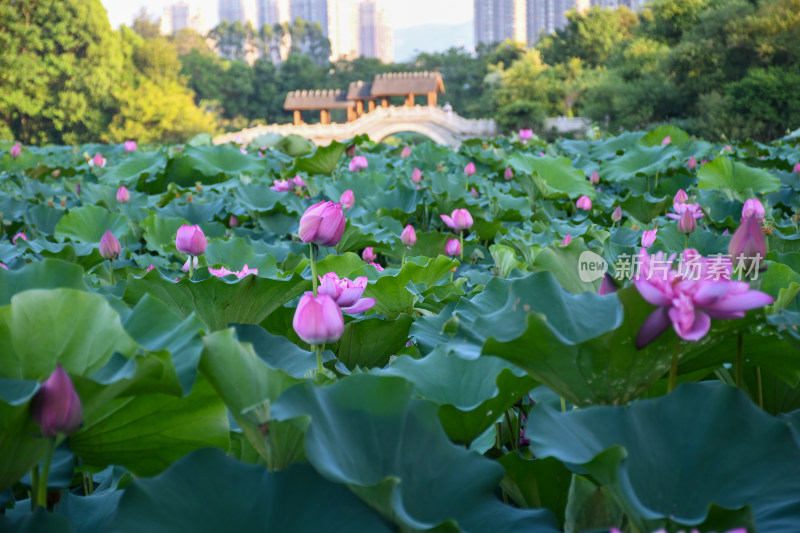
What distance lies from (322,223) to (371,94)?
37503mm

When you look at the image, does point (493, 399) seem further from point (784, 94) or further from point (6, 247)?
point (784, 94)

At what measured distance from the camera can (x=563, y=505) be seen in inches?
28.3

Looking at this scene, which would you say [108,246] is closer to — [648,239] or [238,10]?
[648,239]

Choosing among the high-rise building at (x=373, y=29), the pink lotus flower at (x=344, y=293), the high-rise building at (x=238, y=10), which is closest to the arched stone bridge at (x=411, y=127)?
the pink lotus flower at (x=344, y=293)

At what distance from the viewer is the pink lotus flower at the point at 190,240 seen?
1.37 m

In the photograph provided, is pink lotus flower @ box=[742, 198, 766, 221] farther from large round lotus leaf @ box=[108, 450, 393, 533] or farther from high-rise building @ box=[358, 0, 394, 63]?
high-rise building @ box=[358, 0, 394, 63]

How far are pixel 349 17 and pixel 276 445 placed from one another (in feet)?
453

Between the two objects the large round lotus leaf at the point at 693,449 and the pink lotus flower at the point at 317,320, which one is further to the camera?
the pink lotus flower at the point at 317,320

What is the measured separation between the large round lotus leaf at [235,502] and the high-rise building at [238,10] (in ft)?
458

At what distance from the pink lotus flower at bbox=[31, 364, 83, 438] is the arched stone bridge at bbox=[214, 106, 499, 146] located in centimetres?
2648

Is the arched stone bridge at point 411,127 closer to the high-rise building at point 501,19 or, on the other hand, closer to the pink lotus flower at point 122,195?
the pink lotus flower at point 122,195

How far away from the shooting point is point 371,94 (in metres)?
37.6

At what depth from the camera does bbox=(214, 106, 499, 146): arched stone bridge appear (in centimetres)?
2727

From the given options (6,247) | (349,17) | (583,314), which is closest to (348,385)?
(583,314)
